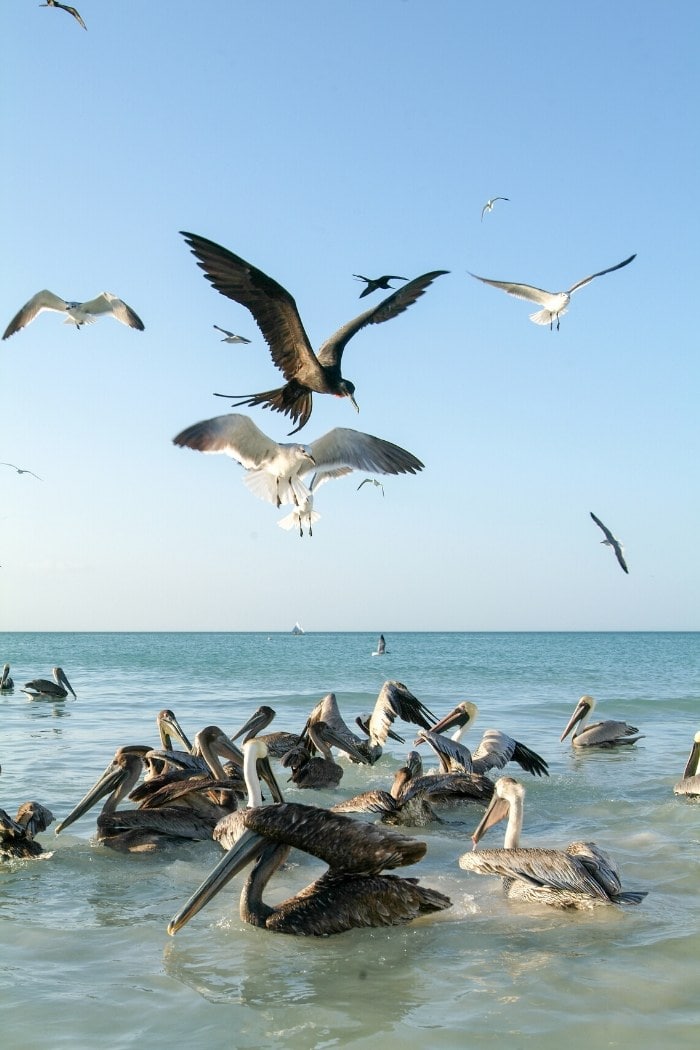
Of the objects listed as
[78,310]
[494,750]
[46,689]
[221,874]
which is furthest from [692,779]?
[46,689]

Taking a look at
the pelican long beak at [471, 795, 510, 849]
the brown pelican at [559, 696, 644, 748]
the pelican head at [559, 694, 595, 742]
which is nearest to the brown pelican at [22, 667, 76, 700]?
the pelican head at [559, 694, 595, 742]

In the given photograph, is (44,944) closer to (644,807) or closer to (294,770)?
(294,770)

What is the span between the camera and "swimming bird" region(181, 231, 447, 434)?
6672 millimetres

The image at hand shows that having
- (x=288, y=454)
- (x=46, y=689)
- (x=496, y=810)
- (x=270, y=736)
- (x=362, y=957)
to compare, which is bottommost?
(x=46, y=689)

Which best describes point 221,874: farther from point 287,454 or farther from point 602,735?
point 602,735

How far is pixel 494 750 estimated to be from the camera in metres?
8.31

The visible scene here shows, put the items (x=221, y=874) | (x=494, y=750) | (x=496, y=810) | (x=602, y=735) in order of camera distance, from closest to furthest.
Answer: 1. (x=221, y=874)
2. (x=496, y=810)
3. (x=494, y=750)
4. (x=602, y=735)

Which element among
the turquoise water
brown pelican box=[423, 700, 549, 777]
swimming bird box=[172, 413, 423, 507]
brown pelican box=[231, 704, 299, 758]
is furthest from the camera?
brown pelican box=[231, 704, 299, 758]

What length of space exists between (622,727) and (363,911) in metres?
7.40

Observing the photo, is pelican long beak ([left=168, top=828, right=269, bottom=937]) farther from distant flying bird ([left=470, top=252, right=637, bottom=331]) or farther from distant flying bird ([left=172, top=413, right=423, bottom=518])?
distant flying bird ([left=470, top=252, right=637, bottom=331])

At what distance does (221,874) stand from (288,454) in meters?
3.98

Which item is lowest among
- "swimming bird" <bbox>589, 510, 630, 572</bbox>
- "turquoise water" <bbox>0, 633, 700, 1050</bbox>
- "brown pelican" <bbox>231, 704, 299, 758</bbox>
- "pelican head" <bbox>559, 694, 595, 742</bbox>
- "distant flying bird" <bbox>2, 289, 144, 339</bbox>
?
"turquoise water" <bbox>0, 633, 700, 1050</bbox>

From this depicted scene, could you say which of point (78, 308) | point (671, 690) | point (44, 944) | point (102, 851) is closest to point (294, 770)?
point (102, 851)

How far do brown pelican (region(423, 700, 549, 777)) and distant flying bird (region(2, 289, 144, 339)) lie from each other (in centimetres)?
653
